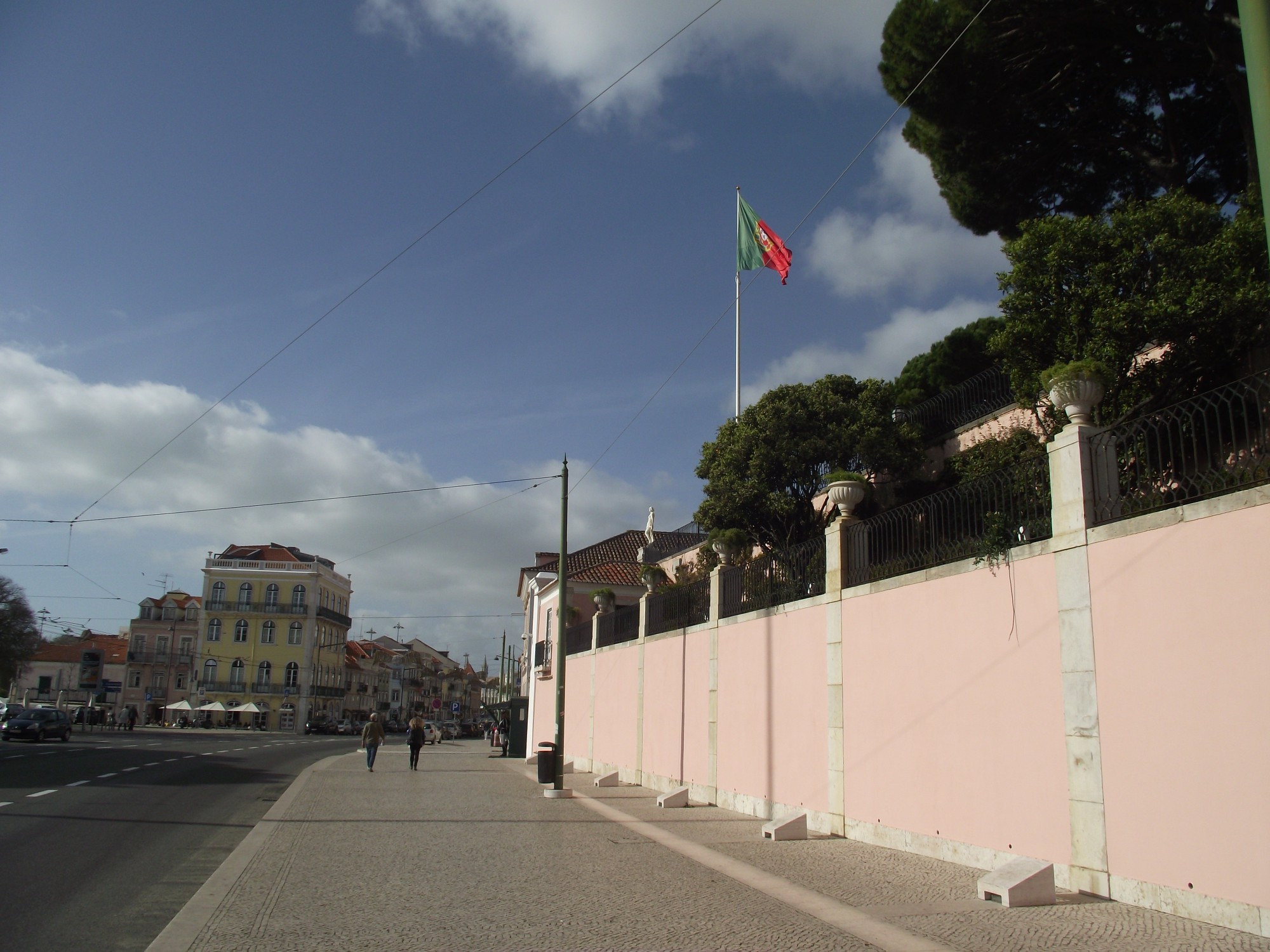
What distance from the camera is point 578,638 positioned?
3033 centimetres

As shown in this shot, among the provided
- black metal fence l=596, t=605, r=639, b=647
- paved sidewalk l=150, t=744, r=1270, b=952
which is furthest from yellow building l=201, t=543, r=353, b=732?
paved sidewalk l=150, t=744, r=1270, b=952

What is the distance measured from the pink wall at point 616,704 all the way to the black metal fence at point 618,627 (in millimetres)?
293

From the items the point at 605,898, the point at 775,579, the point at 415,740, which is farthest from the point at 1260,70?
the point at 415,740

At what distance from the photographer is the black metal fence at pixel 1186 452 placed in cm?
744

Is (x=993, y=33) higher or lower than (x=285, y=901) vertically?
higher

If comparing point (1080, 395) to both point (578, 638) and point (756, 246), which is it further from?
point (578, 638)

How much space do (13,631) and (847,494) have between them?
61.2 meters

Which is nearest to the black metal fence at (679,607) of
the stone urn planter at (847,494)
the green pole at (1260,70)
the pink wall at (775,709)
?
the pink wall at (775,709)

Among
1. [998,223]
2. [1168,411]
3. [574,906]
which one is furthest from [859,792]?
[998,223]

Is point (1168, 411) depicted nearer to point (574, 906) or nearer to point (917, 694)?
point (917, 694)

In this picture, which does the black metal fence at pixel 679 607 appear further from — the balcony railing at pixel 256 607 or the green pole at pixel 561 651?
the balcony railing at pixel 256 607

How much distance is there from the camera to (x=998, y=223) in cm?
2019

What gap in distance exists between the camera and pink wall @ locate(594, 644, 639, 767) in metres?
23.2

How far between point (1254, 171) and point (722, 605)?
38.0 feet
